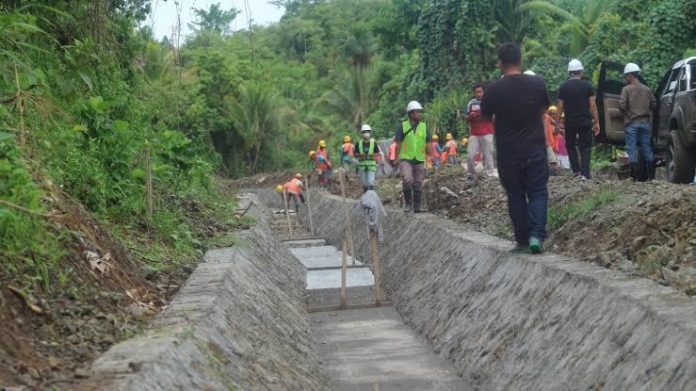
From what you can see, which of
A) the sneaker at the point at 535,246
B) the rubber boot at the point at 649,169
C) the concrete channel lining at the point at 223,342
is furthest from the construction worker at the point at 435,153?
the sneaker at the point at 535,246

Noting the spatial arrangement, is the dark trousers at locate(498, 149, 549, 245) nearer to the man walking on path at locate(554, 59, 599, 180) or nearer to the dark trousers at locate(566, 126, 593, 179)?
the man walking on path at locate(554, 59, 599, 180)

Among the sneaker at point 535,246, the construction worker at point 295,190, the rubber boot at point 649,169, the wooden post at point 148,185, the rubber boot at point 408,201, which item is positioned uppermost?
the wooden post at point 148,185

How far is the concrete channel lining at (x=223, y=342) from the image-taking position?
5332mm

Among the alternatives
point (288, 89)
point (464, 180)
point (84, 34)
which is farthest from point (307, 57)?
point (84, 34)

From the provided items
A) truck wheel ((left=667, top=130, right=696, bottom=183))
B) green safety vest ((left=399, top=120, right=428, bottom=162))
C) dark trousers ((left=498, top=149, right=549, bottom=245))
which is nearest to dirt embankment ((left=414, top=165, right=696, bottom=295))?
dark trousers ((left=498, top=149, right=549, bottom=245))

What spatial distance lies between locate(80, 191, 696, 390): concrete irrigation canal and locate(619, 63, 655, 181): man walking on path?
3.06 m

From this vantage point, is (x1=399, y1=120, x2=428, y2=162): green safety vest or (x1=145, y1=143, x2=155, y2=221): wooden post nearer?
(x1=145, y1=143, x2=155, y2=221): wooden post

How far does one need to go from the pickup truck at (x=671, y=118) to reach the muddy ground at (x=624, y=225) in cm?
152

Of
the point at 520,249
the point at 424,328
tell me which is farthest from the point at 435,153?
the point at 520,249

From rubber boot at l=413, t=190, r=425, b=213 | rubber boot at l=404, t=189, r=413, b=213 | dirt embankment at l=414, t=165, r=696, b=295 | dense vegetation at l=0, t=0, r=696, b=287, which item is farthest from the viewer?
rubber boot at l=404, t=189, r=413, b=213

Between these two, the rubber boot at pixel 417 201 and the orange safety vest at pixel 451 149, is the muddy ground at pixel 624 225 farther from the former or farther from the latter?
the orange safety vest at pixel 451 149

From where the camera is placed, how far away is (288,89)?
217 ft

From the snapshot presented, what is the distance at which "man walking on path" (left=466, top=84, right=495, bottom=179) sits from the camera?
16969 millimetres

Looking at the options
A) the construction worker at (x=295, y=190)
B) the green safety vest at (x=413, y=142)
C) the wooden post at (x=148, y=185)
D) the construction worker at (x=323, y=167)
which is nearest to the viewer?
the wooden post at (x=148, y=185)
